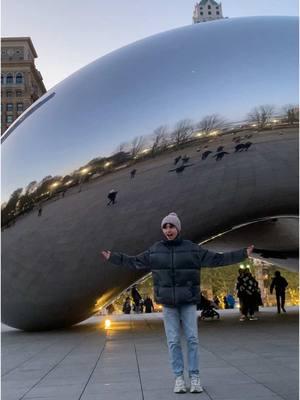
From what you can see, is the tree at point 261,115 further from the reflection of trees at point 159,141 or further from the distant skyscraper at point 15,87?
the distant skyscraper at point 15,87

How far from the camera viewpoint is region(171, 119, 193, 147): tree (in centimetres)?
803

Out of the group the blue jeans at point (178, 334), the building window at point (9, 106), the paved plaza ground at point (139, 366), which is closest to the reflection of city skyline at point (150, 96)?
the paved plaza ground at point (139, 366)

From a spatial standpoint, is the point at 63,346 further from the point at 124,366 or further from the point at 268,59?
the point at 268,59

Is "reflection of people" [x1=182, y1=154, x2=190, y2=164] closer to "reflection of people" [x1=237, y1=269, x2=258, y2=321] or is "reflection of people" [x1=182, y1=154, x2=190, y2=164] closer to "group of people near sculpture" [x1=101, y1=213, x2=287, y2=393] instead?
"group of people near sculpture" [x1=101, y1=213, x2=287, y2=393]

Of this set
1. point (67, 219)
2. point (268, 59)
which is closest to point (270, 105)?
point (268, 59)

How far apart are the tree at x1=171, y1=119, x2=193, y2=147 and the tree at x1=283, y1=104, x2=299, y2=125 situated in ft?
4.73

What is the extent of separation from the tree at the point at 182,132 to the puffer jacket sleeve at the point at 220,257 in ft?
12.0

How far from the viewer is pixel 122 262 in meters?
4.70

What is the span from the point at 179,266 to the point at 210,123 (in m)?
4.00

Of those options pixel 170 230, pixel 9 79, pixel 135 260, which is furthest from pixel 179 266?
pixel 9 79

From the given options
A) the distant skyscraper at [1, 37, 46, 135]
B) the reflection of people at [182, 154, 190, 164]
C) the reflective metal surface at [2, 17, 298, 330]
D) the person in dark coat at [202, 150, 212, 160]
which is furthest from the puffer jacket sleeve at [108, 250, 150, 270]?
the distant skyscraper at [1, 37, 46, 135]

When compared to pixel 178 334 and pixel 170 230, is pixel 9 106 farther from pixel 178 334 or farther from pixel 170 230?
pixel 178 334

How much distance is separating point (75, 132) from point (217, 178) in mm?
2269

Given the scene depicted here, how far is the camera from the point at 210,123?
8.08m
